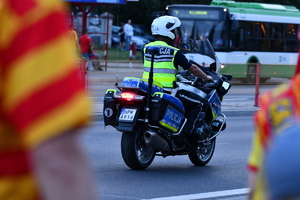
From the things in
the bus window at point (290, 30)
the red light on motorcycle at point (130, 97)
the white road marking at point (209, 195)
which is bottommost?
the bus window at point (290, 30)

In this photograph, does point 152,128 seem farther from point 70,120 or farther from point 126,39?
point 126,39

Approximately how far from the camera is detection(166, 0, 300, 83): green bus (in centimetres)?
2681

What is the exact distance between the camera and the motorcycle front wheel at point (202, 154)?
9.47m

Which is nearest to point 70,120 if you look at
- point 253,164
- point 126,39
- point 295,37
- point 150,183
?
point 253,164

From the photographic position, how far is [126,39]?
44500 mm

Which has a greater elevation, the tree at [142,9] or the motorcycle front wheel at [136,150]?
the motorcycle front wheel at [136,150]

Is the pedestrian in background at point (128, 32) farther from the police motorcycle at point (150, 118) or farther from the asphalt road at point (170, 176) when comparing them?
the police motorcycle at point (150, 118)

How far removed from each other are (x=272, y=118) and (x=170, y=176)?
21.2 feet

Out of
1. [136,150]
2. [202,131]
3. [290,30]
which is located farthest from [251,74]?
[136,150]

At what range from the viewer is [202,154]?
31.6 feet

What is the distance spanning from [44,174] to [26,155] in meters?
0.19

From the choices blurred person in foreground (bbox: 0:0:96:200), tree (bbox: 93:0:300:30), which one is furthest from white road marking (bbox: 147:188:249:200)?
tree (bbox: 93:0:300:30)

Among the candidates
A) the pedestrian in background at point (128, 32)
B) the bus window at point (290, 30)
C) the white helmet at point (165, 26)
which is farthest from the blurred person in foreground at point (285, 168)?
the pedestrian in background at point (128, 32)

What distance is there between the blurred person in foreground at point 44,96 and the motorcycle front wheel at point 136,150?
6.58 m
